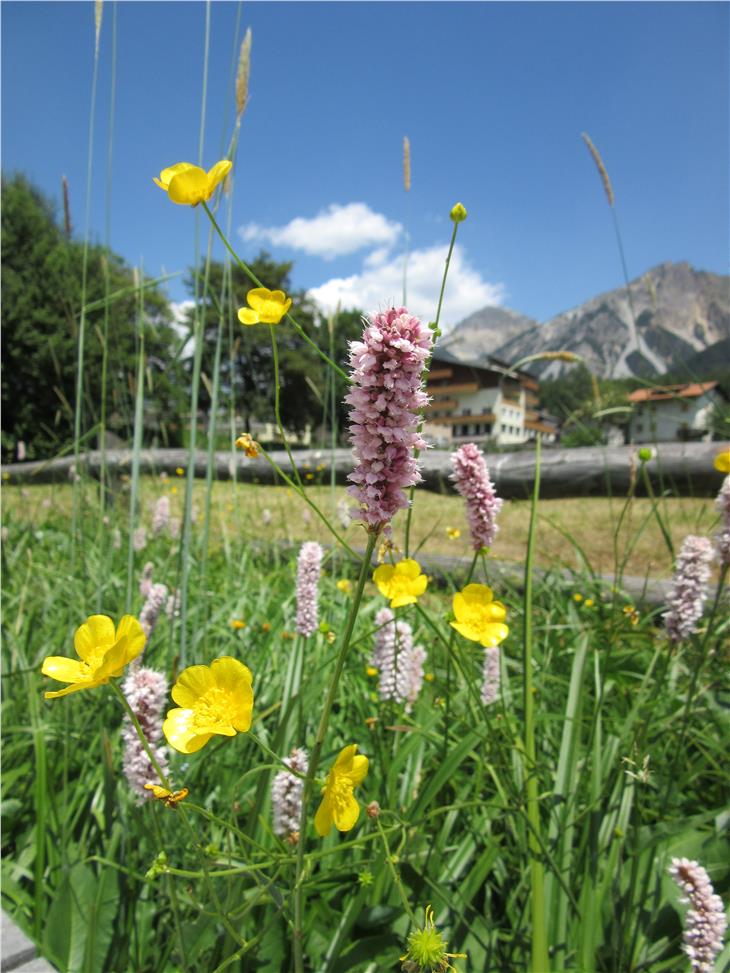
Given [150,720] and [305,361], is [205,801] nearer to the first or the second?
[150,720]

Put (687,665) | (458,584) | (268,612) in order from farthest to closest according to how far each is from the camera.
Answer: (458,584), (268,612), (687,665)

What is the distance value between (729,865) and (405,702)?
0.72 meters

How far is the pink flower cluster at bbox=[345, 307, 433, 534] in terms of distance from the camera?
1.69 feet

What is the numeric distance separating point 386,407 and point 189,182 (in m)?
0.35

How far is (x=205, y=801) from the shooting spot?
133cm

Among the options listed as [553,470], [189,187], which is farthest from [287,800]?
[553,470]

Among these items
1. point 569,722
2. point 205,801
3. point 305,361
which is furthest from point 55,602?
point 305,361

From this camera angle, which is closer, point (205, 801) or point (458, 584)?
point (205, 801)

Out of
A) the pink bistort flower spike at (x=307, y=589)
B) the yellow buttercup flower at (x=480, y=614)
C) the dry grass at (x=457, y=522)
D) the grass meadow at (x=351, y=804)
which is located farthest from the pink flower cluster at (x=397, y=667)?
the dry grass at (x=457, y=522)

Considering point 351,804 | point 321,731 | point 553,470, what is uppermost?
point 553,470

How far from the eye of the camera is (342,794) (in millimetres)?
607

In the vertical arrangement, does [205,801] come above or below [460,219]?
below

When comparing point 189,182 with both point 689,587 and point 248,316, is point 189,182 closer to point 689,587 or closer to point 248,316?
point 248,316

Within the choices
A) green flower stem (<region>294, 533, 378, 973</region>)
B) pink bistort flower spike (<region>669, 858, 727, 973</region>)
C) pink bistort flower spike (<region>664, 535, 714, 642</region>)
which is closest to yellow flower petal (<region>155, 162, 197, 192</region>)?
green flower stem (<region>294, 533, 378, 973</region>)
